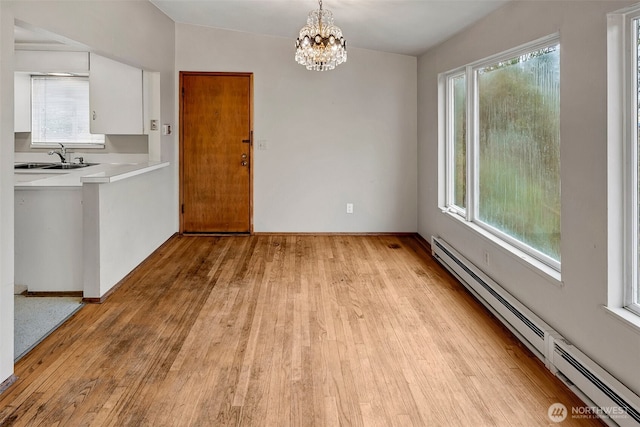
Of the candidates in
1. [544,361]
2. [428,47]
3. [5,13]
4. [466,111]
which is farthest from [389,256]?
[5,13]

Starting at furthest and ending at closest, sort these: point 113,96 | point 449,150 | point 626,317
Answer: point 449,150 < point 113,96 < point 626,317

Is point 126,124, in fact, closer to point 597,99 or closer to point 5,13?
point 5,13

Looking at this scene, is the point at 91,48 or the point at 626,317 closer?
the point at 626,317

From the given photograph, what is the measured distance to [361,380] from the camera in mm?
2797

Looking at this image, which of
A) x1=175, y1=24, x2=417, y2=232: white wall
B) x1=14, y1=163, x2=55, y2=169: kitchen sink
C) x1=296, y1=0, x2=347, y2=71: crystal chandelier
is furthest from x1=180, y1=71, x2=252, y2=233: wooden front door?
x1=296, y1=0, x2=347, y2=71: crystal chandelier

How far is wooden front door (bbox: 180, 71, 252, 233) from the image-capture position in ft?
22.1

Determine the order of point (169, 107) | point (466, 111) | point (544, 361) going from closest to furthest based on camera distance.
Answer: point (544, 361)
point (466, 111)
point (169, 107)

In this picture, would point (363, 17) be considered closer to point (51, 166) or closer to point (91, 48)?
point (91, 48)

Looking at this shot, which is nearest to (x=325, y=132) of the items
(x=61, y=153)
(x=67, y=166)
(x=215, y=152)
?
(x=215, y=152)

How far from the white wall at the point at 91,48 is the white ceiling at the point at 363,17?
1.59 ft

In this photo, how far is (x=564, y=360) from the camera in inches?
106

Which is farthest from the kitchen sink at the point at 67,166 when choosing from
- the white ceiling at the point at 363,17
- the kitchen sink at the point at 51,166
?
the white ceiling at the point at 363,17

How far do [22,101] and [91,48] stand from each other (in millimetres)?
2968

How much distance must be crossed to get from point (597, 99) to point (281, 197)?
475cm
